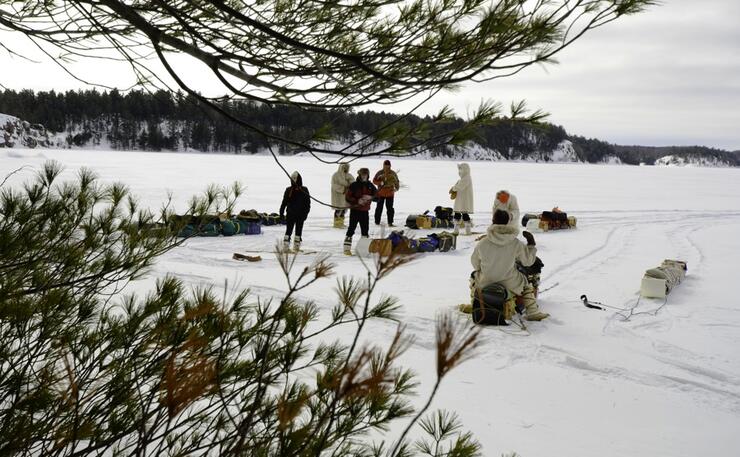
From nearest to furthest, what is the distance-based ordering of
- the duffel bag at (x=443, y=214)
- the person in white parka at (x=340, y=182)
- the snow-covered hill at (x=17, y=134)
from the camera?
1. the person in white parka at (x=340, y=182)
2. the duffel bag at (x=443, y=214)
3. the snow-covered hill at (x=17, y=134)

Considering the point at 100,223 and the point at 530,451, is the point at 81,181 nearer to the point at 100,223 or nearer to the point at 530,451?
the point at 100,223

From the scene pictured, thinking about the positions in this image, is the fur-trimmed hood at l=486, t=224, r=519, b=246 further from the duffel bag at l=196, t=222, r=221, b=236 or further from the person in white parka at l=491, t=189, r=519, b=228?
the duffel bag at l=196, t=222, r=221, b=236

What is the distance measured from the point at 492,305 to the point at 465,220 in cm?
573

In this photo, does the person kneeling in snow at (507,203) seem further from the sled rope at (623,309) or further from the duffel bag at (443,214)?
the duffel bag at (443,214)

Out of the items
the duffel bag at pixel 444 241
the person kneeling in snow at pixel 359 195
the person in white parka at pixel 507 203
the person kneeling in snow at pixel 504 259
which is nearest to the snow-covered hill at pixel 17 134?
the person kneeling in snow at pixel 359 195

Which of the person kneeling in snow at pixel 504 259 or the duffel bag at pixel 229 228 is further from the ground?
the person kneeling in snow at pixel 504 259

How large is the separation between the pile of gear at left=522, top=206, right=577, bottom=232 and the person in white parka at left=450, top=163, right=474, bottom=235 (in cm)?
144

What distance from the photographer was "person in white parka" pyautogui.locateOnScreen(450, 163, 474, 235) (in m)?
10.3

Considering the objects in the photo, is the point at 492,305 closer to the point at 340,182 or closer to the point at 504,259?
the point at 504,259

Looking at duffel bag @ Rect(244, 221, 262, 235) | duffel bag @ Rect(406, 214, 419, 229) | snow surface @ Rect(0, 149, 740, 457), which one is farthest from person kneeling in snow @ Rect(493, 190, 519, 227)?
duffel bag @ Rect(244, 221, 262, 235)

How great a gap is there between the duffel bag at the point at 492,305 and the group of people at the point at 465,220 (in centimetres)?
Answer: 11

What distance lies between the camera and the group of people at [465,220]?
16.2 ft

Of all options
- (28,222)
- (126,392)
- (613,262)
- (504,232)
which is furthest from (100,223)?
(613,262)

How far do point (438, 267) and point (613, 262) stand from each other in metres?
2.80
